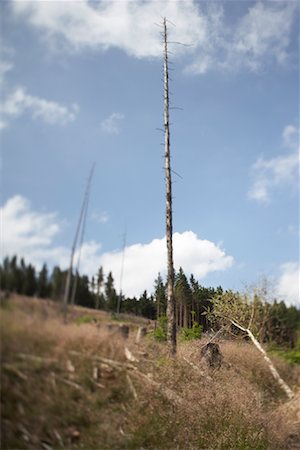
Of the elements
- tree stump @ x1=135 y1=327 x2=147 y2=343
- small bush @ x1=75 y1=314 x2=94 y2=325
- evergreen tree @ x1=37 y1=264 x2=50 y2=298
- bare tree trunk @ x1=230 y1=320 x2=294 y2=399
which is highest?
evergreen tree @ x1=37 y1=264 x2=50 y2=298

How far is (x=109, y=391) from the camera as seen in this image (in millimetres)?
5227

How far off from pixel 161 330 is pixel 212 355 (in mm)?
1458

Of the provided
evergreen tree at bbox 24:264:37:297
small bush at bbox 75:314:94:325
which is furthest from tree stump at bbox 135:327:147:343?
evergreen tree at bbox 24:264:37:297

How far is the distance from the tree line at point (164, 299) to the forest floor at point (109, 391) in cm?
15

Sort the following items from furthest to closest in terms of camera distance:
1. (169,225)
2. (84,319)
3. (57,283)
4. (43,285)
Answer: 1. (169,225)
2. (84,319)
3. (57,283)
4. (43,285)

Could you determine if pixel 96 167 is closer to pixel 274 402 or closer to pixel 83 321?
pixel 83 321

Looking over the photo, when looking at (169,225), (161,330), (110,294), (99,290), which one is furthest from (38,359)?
(169,225)

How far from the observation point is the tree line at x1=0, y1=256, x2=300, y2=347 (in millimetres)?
4039

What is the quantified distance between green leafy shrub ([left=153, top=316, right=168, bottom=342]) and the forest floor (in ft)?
0.46

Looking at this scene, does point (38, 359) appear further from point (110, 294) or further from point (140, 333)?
point (140, 333)

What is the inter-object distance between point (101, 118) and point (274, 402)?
932 cm

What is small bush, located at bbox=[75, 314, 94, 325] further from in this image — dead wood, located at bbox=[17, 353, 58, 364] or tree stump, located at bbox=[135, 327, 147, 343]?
tree stump, located at bbox=[135, 327, 147, 343]

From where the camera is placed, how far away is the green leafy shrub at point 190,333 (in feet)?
25.9

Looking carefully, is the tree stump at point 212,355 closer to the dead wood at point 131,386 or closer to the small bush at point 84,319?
the dead wood at point 131,386
